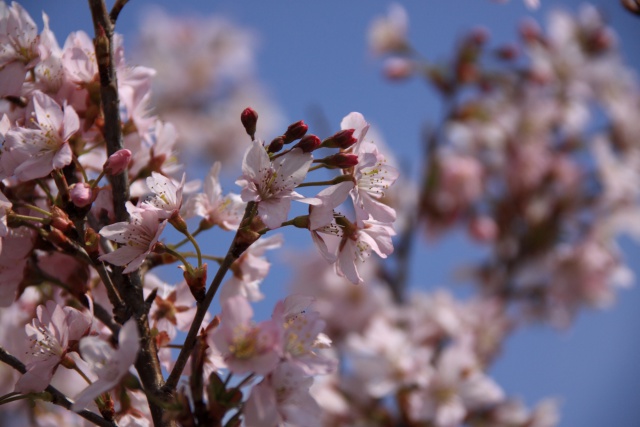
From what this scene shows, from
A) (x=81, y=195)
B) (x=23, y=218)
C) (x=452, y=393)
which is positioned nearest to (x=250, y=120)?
(x=81, y=195)

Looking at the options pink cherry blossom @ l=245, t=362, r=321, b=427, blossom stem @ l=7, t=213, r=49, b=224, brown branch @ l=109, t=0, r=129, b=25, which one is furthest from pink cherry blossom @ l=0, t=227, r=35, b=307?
pink cherry blossom @ l=245, t=362, r=321, b=427

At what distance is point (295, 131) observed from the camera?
107 centimetres

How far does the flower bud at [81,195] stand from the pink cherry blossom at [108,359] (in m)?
0.24

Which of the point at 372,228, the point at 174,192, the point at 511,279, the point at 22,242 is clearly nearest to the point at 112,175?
the point at 174,192

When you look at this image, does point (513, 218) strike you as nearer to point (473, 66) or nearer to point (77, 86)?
point (473, 66)

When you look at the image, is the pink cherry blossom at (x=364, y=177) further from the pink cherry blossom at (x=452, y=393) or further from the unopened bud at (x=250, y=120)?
the pink cherry blossom at (x=452, y=393)

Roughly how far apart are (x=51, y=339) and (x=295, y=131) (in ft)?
1.85

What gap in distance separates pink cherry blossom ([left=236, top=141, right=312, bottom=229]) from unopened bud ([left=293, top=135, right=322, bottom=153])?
11mm

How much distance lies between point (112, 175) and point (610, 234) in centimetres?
390

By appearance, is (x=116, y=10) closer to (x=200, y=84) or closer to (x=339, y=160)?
(x=339, y=160)

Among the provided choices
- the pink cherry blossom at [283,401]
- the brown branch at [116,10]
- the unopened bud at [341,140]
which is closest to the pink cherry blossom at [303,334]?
the pink cherry blossom at [283,401]

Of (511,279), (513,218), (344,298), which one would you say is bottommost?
(344,298)

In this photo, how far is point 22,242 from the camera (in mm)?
1174

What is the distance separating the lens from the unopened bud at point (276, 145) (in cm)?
106
